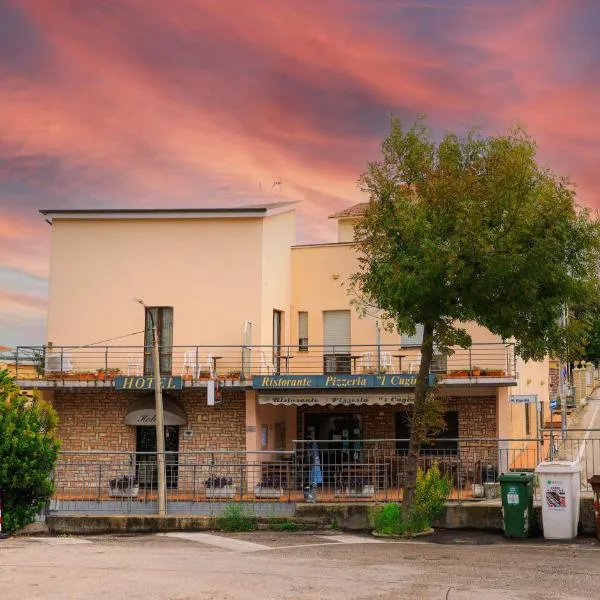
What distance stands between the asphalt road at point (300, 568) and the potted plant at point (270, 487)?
10.5 feet

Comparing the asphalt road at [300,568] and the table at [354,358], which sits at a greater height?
the table at [354,358]

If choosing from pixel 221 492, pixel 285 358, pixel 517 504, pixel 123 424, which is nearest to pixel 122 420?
pixel 123 424

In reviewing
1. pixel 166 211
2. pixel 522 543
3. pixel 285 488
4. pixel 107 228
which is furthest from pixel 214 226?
pixel 522 543

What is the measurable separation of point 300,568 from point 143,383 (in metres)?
15.9

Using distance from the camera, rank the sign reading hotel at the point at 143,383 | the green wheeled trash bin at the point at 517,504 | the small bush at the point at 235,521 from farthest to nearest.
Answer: the sign reading hotel at the point at 143,383 < the small bush at the point at 235,521 < the green wheeled trash bin at the point at 517,504

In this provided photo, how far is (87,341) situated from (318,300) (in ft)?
26.1

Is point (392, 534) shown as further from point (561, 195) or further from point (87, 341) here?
point (87, 341)

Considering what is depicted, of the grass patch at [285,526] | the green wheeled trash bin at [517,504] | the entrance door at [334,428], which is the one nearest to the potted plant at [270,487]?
the grass patch at [285,526]

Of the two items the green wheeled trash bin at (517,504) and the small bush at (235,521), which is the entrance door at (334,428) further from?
the green wheeled trash bin at (517,504)

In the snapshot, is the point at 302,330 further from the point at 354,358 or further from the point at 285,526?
the point at 285,526

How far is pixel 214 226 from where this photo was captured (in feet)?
102

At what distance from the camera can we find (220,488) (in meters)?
23.7

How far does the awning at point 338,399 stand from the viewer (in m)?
28.1

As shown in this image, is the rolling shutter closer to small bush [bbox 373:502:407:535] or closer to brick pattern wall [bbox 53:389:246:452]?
brick pattern wall [bbox 53:389:246:452]
